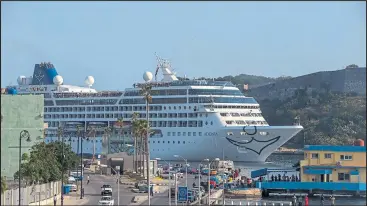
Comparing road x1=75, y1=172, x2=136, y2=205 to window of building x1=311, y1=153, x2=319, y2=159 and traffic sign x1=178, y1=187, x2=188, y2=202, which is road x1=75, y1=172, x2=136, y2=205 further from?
window of building x1=311, y1=153, x2=319, y2=159

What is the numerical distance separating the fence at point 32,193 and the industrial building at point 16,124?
3.17 m

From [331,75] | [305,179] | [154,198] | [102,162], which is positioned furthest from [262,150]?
[331,75]

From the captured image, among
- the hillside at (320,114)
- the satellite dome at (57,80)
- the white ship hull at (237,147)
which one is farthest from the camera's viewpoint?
the hillside at (320,114)

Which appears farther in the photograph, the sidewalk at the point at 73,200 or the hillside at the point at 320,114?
the hillside at the point at 320,114

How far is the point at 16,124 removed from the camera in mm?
51469

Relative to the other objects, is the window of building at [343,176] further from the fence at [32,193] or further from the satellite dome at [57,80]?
the satellite dome at [57,80]

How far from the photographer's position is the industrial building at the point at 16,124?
49844 millimetres

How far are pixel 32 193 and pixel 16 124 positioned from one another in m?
8.74

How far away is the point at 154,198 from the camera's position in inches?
2052

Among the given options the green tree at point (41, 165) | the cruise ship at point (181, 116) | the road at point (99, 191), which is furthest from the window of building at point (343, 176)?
the cruise ship at point (181, 116)

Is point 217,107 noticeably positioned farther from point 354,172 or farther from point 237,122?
point 354,172

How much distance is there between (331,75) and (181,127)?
107m

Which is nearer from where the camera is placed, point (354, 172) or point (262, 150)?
point (354, 172)

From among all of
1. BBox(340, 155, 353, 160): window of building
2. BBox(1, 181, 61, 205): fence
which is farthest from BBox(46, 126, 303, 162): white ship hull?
BBox(1, 181, 61, 205): fence
